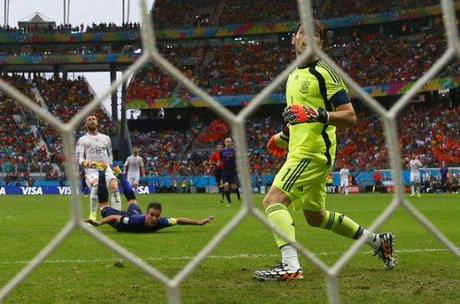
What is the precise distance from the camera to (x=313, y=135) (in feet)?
14.7

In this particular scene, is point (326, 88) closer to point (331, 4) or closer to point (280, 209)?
point (280, 209)

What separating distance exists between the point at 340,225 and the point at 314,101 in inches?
35.0

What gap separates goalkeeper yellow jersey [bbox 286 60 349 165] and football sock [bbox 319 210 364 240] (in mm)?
422

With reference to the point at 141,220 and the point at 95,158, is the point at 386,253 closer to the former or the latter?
the point at 141,220

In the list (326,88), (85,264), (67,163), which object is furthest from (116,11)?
(85,264)

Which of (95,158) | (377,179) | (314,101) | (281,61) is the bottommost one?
(377,179)

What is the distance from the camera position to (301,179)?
175 inches

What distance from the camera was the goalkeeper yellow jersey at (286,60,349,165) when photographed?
14.3 feet

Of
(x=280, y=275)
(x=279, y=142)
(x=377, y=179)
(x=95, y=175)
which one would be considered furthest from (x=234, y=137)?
(x=377, y=179)

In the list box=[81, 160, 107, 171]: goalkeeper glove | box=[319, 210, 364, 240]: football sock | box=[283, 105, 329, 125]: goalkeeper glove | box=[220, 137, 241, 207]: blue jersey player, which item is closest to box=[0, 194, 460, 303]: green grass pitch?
box=[319, 210, 364, 240]: football sock

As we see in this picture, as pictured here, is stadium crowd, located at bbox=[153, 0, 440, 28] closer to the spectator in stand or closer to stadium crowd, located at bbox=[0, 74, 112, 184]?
stadium crowd, located at bbox=[0, 74, 112, 184]

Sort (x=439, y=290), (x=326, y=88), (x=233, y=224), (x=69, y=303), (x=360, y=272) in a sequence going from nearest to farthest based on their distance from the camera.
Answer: (x=233, y=224) → (x=69, y=303) → (x=439, y=290) → (x=326, y=88) → (x=360, y=272)

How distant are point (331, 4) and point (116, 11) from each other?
64.0 ft

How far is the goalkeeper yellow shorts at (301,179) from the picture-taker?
4.43 m
